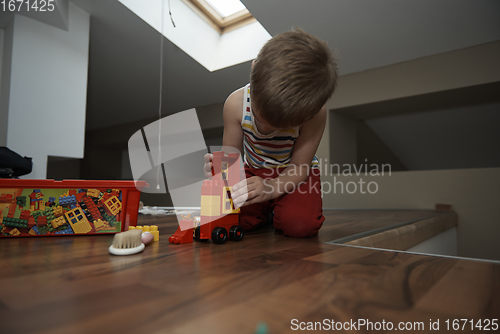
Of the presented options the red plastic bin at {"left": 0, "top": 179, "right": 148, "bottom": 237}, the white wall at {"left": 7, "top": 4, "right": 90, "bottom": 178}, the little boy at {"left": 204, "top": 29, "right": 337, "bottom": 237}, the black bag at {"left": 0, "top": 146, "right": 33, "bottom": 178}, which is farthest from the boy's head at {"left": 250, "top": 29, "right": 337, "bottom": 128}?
the white wall at {"left": 7, "top": 4, "right": 90, "bottom": 178}

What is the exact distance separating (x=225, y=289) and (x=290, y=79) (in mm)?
445

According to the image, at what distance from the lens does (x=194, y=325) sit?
302mm

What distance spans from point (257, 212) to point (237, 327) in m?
0.73

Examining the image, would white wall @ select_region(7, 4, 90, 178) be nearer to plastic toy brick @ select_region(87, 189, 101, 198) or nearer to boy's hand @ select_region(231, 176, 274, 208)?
plastic toy brick @ select_region(87, 189, 101, 198)

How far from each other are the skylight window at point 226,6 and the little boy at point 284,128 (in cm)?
174

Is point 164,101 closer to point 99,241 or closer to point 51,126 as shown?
point 51,126

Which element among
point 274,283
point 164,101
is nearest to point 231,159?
point 274,283

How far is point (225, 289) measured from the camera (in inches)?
16.1

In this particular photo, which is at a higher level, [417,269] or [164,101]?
[164,101]

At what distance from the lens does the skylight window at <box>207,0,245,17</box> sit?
2.37m

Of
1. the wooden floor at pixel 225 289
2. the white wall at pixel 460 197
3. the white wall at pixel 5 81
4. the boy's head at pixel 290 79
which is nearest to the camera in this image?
the wooden floor at pixel 225 289

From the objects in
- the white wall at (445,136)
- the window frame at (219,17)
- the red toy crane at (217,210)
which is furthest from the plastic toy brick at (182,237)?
the white wall at (445,136)

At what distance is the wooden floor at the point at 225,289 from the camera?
0.31 meters

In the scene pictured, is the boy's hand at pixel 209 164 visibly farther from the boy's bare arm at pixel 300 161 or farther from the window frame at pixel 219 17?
the window frame at pixel 219 17
